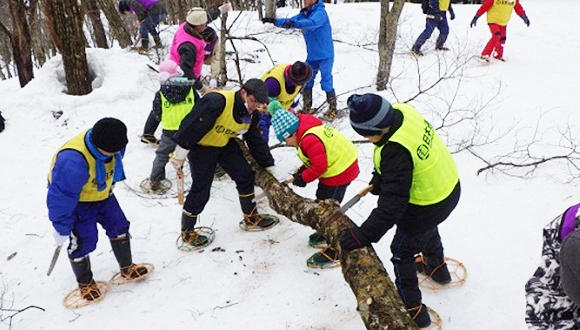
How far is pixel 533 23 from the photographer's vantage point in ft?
32.0

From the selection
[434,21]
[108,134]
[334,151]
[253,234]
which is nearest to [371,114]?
[334,151]

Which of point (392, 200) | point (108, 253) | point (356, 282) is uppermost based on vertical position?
point (392, 200)

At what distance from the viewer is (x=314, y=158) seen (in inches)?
134

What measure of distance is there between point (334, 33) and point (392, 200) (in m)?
7.78

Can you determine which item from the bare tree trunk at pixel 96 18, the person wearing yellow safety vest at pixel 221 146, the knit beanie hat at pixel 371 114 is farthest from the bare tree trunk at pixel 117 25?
the knit beanie hat at pixel 371 114

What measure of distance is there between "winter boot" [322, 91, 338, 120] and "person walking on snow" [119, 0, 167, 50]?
3.64 metres

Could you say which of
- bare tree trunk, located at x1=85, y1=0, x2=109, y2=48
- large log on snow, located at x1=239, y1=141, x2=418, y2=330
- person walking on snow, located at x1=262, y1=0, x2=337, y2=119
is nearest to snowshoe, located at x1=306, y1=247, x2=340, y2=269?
large log on snow, located at x1=239, y1=141, x2=418, y2=330

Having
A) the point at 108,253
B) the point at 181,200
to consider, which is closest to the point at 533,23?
the point at 181,200

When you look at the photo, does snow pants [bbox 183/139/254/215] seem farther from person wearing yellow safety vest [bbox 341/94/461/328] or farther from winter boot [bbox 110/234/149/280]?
person wearing yellow safety vest [bbox 341/94/461/328]

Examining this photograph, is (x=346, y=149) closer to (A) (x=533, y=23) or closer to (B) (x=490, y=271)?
(B) (x=490, y=271)

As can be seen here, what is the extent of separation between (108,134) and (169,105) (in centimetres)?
164

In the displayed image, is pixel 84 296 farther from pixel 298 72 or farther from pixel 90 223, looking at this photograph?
pixel 298 72

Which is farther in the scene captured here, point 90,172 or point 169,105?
point 169,105

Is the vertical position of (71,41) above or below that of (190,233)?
above
